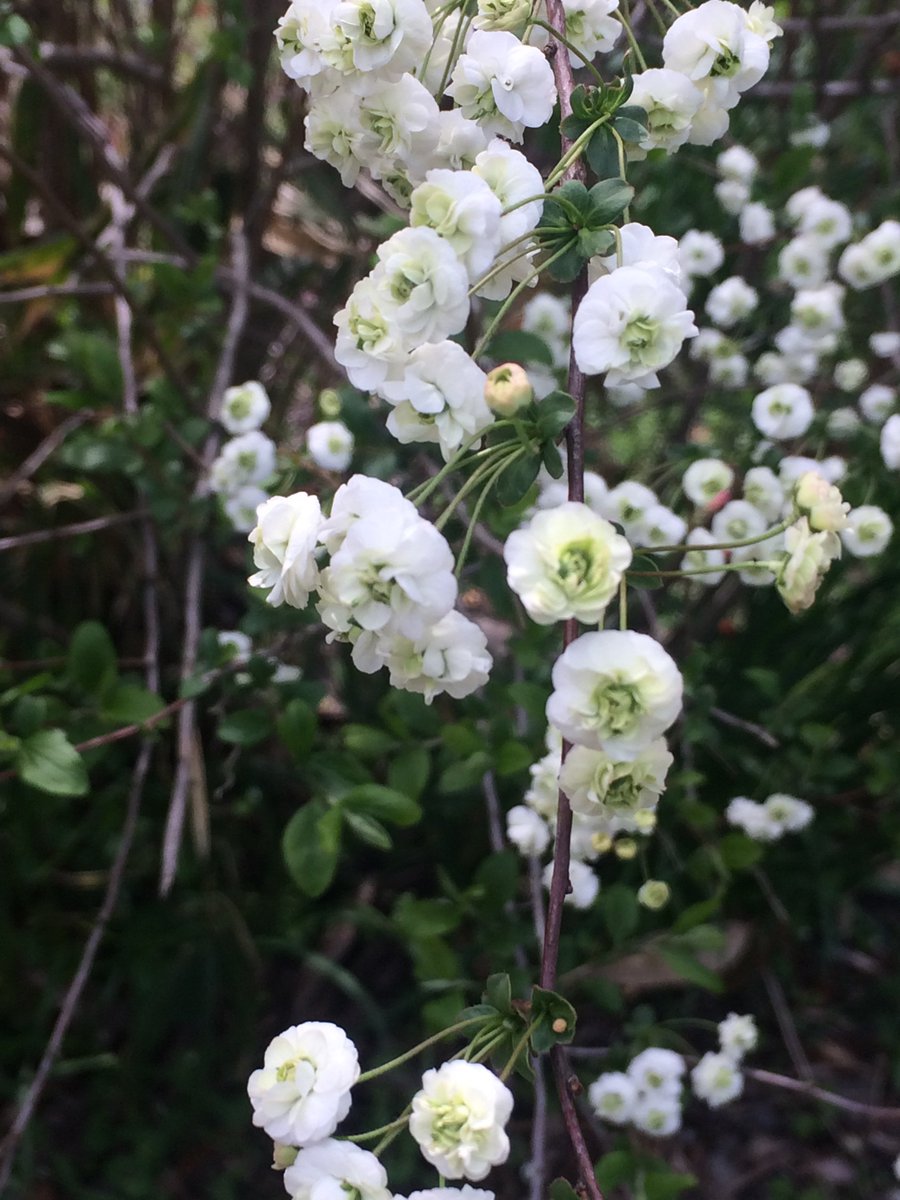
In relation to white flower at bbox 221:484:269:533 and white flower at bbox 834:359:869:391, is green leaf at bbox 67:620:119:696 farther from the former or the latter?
white flower at bbox 834:359:869:391

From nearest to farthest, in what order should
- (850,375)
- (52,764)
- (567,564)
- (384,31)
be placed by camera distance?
1. (567,564)
2. (384,31)
3. (52,764)
4. (850,375)

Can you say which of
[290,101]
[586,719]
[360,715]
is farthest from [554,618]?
[290,101]

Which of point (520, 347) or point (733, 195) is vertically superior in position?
point (733, 195)

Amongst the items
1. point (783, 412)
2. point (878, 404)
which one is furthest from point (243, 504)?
point (878, 404)

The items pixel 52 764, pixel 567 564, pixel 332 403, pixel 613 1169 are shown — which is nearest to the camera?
pixel 567 564

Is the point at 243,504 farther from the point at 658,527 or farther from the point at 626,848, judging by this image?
the point at 626,848

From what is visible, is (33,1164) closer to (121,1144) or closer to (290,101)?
(121,1144)

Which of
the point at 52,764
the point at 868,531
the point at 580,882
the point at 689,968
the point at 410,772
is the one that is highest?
the point at 868,531
